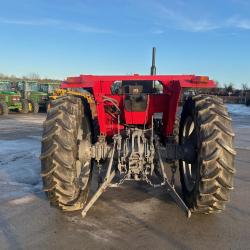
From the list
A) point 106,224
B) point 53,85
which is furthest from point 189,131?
point 53,85

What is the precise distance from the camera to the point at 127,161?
4.80m

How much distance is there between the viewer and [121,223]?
4359 mm

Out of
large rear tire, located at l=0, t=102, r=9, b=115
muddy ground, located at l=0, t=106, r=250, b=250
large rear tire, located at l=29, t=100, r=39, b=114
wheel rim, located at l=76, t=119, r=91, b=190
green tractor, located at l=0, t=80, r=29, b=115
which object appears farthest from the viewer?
large rear tire, located at l=29, t=100, r=39, b=114

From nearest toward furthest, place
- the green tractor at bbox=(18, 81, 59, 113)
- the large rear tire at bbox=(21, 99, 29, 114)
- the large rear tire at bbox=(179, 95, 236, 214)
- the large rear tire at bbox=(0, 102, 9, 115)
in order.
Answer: the large rear tire at bbox=(179, 95, 236, 214) < the large rear tire at bbox=(0, 102, 9, 115) < the large rear tire at bbox=(21, 99, 29, 114) < the green tractor at bbox=(18, 81, 59, 113)

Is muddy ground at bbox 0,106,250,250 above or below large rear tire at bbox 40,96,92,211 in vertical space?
below

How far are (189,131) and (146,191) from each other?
4.03 ft

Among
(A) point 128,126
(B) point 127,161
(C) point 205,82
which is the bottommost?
(B) point 127,161

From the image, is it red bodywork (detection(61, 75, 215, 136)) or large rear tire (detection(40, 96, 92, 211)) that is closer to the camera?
large rear tire (detection(40, 96, 92, 211))

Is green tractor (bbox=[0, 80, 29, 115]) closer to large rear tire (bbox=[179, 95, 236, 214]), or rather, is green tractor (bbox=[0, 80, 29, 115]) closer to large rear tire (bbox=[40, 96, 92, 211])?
large rear tire (bbox=[40, 96, 92, 211])

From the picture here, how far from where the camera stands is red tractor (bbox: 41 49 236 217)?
4.14m

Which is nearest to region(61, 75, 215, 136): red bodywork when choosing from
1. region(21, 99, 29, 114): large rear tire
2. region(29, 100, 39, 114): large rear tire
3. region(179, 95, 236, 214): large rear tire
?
region(179, 95, 236, 214): large rear tire

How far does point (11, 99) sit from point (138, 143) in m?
20.2

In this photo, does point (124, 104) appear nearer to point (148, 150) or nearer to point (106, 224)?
point (148, 150)

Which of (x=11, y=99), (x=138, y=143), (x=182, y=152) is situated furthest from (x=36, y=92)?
(x=182, y=152)
